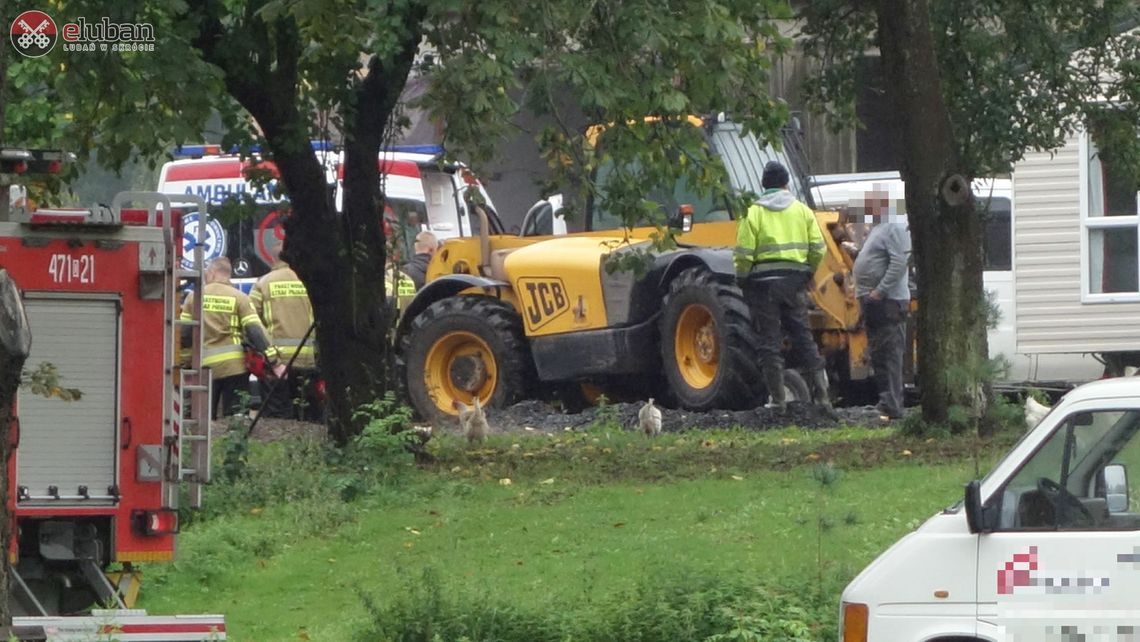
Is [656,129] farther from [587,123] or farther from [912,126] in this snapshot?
[912,126]

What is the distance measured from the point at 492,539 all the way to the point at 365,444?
2.23 meters

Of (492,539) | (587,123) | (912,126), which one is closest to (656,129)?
(587,123)

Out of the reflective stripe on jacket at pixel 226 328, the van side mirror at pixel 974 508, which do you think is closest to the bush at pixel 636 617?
the van side mirror at pixel 974 508

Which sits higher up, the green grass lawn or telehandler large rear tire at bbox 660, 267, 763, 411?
telehandler large rear tire at bbox 660, 267, 763, 411

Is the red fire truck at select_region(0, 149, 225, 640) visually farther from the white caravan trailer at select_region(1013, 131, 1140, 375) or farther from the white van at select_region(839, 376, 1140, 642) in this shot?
the white caravan trailer at select_region(1013, 131, 1140, 375)

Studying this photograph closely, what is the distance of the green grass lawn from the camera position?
10109mm

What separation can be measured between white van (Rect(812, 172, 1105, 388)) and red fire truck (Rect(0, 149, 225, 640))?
37.4 feet

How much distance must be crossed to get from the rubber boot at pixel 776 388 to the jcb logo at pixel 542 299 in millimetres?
2350

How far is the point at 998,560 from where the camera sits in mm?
7066

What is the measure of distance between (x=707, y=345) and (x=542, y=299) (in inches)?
66.8

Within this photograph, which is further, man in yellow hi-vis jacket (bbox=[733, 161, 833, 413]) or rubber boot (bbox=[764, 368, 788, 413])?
rubber boot (bbox=[764, 368, 788, 413])

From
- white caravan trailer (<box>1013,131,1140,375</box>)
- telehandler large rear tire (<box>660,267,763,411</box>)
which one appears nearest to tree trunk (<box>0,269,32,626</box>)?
telehandler large rear tire (<box>660,267,763,411</box>)

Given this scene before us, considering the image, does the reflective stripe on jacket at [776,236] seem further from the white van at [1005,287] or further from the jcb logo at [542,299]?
the white van at [1005,287]

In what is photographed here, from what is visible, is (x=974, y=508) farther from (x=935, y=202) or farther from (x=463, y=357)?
(x=463, y=357)
